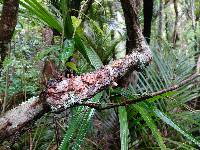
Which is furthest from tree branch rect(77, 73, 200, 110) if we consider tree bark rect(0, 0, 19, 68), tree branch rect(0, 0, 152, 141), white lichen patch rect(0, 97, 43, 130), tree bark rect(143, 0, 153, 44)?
tree bark rect(143, 0, 153, 44)

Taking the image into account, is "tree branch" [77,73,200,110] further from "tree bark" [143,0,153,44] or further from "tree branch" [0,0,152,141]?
"tree bark" [143,0,153,44]

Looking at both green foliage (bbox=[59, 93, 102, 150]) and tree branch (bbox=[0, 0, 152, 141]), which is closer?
tree branch (bbox=[0, 0, 152, 141])

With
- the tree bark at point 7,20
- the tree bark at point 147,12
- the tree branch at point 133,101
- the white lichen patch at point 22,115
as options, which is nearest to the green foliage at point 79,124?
the tree branch at point 133,101

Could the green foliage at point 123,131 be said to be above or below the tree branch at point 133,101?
below

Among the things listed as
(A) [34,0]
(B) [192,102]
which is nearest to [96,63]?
(A) [34,0]

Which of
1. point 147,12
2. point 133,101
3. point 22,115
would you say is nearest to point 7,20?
point 22,115

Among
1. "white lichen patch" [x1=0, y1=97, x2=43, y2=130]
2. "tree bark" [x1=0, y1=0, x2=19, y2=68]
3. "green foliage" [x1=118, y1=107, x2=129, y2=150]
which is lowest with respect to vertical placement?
"green foliage" [x1=118, y1=107, x2=129, y2=150]

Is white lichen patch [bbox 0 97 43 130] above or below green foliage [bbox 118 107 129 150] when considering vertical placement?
above

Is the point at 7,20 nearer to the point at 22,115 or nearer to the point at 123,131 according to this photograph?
the point at 22,115

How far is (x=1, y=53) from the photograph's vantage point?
150 cm

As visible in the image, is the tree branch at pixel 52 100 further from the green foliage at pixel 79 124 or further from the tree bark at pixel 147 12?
the tree bark at pixel 147 12

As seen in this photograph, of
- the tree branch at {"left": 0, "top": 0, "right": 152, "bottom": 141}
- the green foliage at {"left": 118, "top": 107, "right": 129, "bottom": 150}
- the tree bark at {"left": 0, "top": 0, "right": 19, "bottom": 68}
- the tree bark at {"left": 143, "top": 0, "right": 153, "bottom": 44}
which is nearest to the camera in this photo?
the tree branch at {"left": 0, "top": 0, "right": 152, "bottom": 141}

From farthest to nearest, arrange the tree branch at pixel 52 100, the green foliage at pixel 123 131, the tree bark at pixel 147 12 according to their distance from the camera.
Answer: the tree bark at pixel 147 12 → the green foliage at pixel 123 131 → the tree branch at pixel 52 100

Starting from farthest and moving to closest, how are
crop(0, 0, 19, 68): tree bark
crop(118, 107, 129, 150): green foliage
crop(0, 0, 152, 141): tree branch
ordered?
1. crop(0, 0, 19, 68): tree bark
2. crop(118, 107, 129, 150): green foliage
3. crop(0, 0, 152, 141): tree branch
